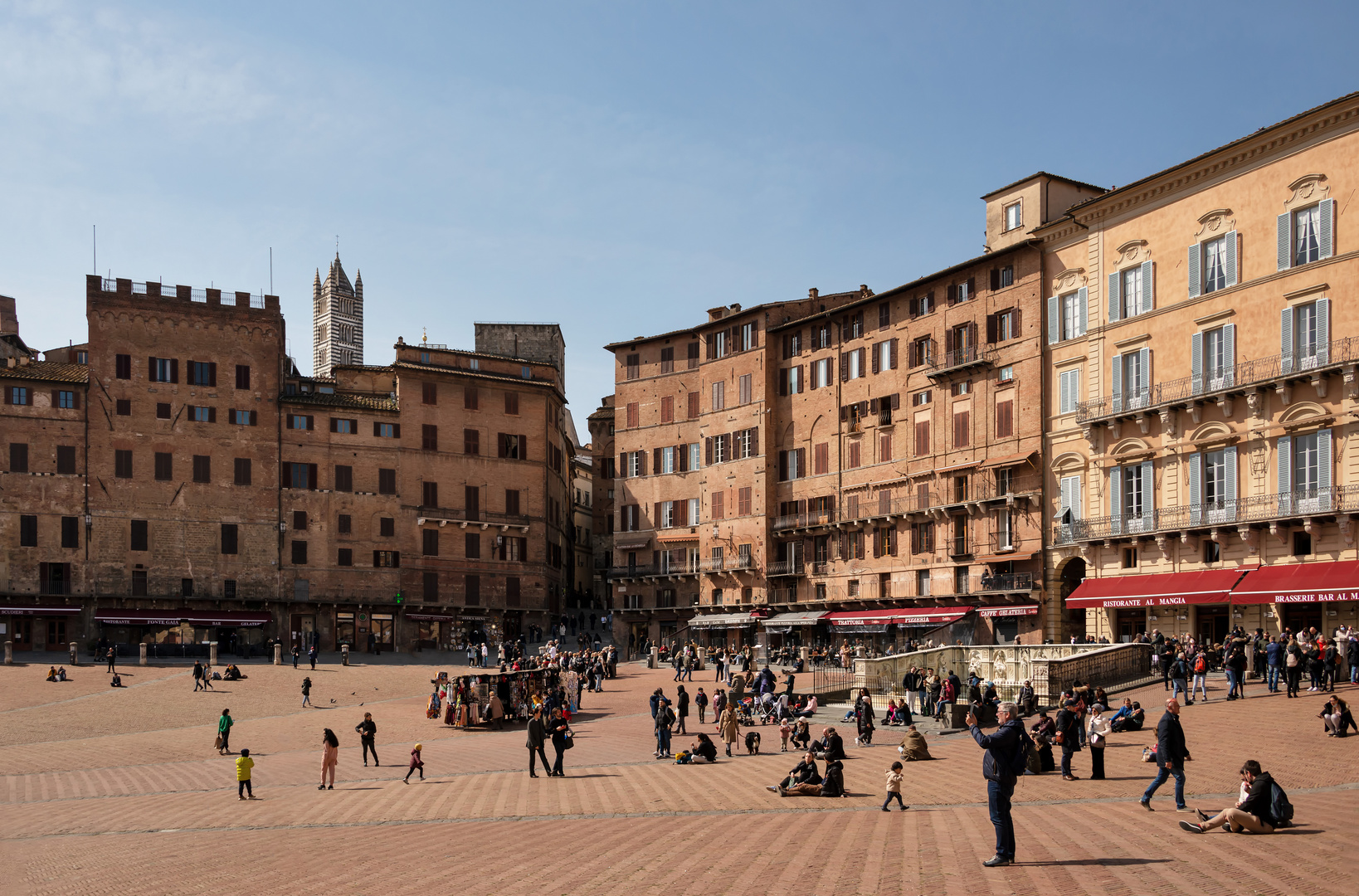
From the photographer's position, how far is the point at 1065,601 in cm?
5112

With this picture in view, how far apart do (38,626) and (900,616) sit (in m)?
42.3

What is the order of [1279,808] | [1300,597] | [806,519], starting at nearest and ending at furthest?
[1279,808]
[1300,597]
[806,519]

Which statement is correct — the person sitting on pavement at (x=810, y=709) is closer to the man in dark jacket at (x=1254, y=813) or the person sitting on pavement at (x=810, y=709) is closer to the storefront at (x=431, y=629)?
the man in dark jacket at (x=1254, y=813)

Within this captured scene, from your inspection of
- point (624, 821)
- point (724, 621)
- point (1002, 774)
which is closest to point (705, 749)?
point (624, 821)

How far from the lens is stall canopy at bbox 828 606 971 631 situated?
56500mm

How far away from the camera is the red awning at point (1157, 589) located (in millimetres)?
43438

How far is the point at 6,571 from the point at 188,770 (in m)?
37.6

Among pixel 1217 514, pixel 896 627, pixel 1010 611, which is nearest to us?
pixel 1217 514

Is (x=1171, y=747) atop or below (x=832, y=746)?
atop

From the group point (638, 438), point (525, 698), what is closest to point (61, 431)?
point (638, 438)

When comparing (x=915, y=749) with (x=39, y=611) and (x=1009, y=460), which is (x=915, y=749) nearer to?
Answer: (x=1009, y=460)

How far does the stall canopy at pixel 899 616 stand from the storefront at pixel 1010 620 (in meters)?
1.21

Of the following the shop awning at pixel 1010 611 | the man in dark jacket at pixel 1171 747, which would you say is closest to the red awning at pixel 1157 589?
the shop awning at pixel 1010 611

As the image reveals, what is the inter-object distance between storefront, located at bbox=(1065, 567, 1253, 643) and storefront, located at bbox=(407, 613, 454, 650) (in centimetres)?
3534
